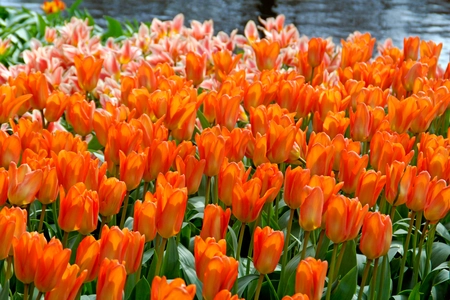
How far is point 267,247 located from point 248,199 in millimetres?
178

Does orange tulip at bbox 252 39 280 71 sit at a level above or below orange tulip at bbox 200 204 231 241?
below

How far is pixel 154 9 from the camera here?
311 inches

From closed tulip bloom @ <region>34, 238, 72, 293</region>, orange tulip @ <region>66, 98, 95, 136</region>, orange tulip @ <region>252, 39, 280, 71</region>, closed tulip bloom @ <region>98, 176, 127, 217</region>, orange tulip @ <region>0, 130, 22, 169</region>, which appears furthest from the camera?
orange tulip @ <region>252, 39, 280, 71</region>

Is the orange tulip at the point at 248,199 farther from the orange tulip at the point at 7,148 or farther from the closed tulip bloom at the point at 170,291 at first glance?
the orange tulip at the point at 7,148

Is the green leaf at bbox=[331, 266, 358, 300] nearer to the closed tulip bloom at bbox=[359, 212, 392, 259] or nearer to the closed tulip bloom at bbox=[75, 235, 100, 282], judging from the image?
the closed tulip bloom at bbox=[359, 212, 392, 259]

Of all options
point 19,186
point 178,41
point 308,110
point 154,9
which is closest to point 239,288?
point 19,186

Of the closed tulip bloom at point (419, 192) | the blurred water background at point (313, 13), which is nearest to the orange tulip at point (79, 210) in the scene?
the closed tulip bloom at point (419, 192)

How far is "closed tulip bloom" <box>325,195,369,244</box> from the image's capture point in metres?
1.36

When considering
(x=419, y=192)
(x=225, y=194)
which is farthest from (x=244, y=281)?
A: (x=419, y=192)

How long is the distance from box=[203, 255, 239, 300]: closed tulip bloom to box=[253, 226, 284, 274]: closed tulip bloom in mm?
122

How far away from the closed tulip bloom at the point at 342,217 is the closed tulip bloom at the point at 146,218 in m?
0.32

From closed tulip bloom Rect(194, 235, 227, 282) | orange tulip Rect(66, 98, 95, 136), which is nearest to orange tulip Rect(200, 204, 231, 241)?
closed tulip bloom Rect(194, 235, 227, 282)

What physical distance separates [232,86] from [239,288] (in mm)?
885

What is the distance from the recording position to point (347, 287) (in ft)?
5.14
